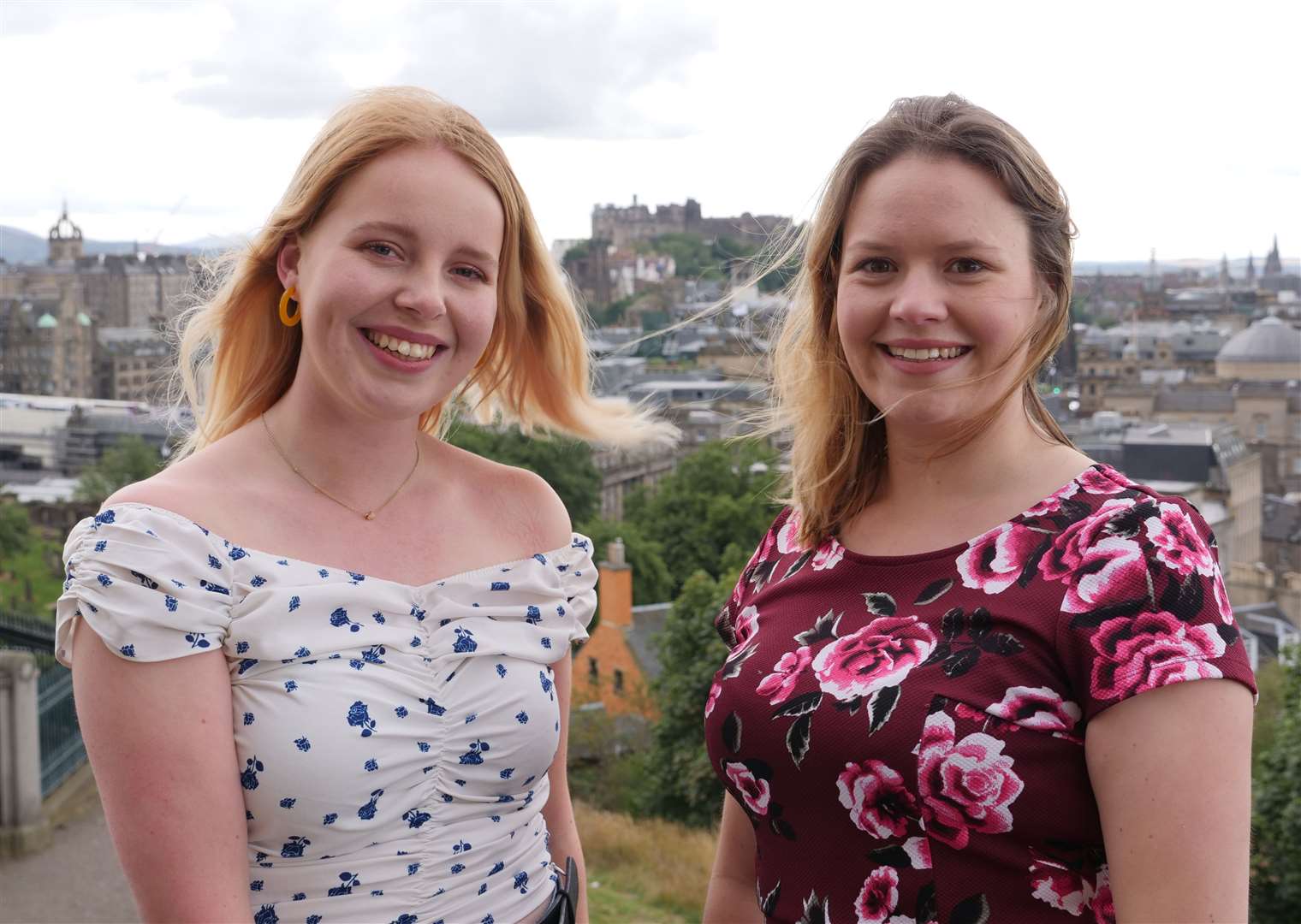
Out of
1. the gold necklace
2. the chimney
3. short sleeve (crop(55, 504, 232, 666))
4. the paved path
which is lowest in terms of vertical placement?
the chimney

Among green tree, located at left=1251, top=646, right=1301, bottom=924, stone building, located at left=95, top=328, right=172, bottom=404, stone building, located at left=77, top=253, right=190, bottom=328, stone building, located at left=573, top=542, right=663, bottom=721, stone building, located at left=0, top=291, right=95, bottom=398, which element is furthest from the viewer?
stone building, located at left=77, top=253, right=190, bottom=328

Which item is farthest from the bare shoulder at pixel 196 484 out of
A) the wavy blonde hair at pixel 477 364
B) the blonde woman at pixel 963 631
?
the blonde woman at pixel 963 631

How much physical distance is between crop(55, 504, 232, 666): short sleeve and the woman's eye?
92 centimetres

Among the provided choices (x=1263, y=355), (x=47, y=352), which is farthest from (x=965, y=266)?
(x=1263, y=355)

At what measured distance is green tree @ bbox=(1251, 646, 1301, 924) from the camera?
384 inches

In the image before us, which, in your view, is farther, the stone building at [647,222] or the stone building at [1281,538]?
the stone building at [647,222]

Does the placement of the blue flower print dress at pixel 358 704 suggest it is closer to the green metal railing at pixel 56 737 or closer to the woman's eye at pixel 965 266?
the woman's eye at pixel 965 266

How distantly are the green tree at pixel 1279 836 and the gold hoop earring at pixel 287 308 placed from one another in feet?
31.3

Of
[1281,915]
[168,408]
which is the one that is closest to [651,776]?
[1281,915]

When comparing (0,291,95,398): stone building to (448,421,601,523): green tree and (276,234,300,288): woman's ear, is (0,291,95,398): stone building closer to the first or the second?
(448,421,601,523): green tree

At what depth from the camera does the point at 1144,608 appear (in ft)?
4.81

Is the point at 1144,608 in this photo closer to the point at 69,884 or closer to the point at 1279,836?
the point at 69,884

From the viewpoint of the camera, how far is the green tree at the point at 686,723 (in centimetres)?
1475

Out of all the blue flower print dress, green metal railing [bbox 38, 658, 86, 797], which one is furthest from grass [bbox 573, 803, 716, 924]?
the blue flower print dress
